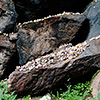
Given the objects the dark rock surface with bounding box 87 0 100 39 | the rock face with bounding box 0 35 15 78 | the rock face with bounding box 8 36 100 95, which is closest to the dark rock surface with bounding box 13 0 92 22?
the dark rock surface with bounding box 87 0 100 39

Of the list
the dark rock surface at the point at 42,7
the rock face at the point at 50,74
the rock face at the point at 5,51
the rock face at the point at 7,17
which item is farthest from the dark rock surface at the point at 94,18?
the rock face at the point at 7,17

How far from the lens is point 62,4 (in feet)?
26.9

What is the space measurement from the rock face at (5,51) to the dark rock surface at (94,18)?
4.02 meters

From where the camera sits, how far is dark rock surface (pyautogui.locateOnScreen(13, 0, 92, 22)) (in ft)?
25.5

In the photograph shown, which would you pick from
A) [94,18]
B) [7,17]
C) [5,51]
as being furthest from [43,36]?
[94,18]

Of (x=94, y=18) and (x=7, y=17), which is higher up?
(x=7, y=17)

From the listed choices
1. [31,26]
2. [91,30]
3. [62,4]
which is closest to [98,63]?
[91,30]

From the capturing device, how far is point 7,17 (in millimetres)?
6840

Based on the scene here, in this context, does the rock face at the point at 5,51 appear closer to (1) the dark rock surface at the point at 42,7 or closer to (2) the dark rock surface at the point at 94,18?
(1) the dark rock surface at the point at 42,7

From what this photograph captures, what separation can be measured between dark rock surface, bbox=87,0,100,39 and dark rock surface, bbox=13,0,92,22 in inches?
94.5

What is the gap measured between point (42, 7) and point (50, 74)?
5.42m

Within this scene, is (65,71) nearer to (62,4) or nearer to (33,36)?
(33,36)

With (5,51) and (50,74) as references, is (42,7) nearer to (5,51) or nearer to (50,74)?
(5,51)

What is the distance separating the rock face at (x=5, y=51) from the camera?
6.04 metres
